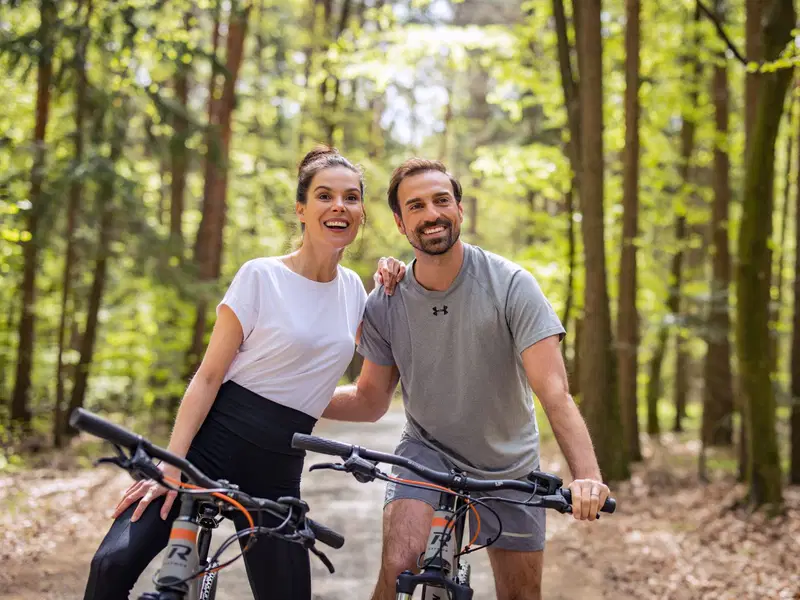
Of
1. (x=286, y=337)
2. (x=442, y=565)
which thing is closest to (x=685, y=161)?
(x=286, y=337)

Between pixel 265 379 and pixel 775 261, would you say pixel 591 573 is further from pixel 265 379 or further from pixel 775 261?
pixel 775 261

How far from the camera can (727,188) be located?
16.2m

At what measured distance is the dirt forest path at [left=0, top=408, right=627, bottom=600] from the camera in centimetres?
683

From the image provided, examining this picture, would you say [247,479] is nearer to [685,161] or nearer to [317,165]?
[317,165]

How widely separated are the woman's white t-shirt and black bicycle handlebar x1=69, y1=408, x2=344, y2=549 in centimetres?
88

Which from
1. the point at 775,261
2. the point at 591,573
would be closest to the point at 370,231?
the point at 775,261

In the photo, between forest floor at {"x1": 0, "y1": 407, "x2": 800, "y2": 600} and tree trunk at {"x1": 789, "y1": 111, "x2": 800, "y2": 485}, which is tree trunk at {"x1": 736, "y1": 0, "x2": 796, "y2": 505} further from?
tree trunk at {"x1": 789, "y1": 111, "x2": 800, "y2": 485}

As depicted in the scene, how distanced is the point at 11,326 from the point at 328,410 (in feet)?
44.6

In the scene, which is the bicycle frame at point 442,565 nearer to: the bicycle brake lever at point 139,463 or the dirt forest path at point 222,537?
the bicycle brake lever at point 139,463

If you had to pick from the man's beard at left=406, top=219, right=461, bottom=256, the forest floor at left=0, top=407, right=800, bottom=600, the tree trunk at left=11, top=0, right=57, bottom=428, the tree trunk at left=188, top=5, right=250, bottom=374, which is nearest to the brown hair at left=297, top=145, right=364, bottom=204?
the man's beard at left=406, top=219, right=461, bottom=256

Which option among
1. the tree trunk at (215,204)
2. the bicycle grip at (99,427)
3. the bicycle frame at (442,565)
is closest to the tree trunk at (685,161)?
the tree trunk at (215,204)

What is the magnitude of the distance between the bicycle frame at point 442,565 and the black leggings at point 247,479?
1.78 feet

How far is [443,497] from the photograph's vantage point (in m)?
3.22

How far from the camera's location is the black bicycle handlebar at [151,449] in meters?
2.28
